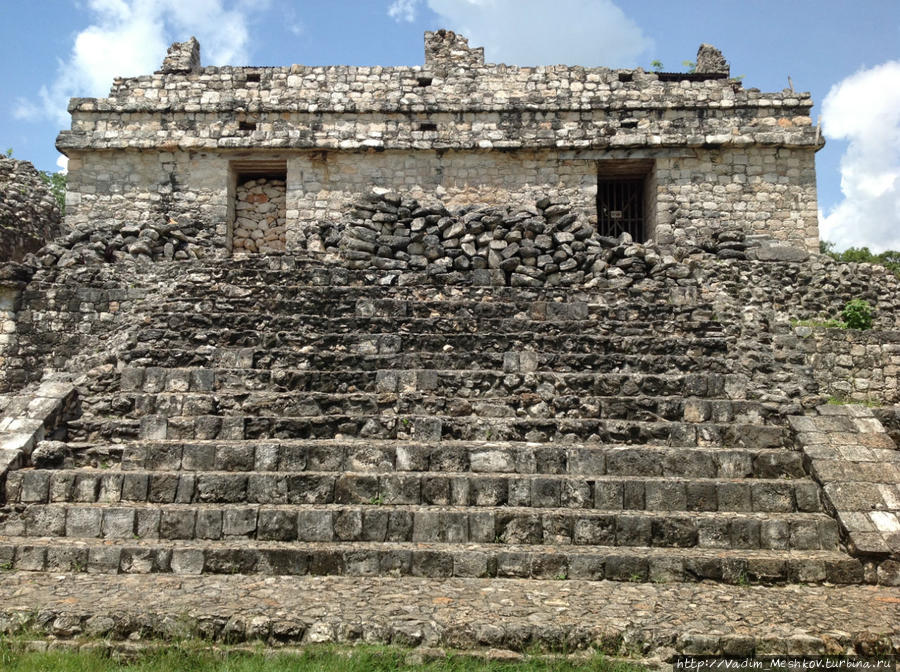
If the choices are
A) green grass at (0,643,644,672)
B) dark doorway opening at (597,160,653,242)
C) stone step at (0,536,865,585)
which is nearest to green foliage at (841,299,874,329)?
dark doorway opening at (597,160,653,242)

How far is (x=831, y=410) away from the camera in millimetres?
7324

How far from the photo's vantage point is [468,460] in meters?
6.70

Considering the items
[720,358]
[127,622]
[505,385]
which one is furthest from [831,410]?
[127,622]

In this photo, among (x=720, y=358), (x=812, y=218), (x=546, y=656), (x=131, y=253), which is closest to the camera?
(x=546, y=656)

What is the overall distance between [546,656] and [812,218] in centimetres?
1252

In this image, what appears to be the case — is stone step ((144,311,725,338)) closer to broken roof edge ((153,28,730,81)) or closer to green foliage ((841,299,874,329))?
green foliage ((841,299,874,329))

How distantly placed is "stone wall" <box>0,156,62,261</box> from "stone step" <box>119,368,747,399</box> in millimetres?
9152

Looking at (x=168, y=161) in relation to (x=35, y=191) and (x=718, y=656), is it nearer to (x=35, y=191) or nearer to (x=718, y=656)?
(x=35, y=191)

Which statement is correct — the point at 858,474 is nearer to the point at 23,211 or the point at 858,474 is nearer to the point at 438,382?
the point at 438,382

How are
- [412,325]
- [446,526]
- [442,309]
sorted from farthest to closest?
[442,309] < [412,325] < [446,526]

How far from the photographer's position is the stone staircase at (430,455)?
19.1ft

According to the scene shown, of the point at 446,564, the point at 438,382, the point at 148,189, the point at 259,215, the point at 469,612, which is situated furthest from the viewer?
the point at 259,215

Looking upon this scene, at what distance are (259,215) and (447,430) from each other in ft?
31.0

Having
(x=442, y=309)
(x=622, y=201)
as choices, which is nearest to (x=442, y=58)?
(x=622, y=201)
